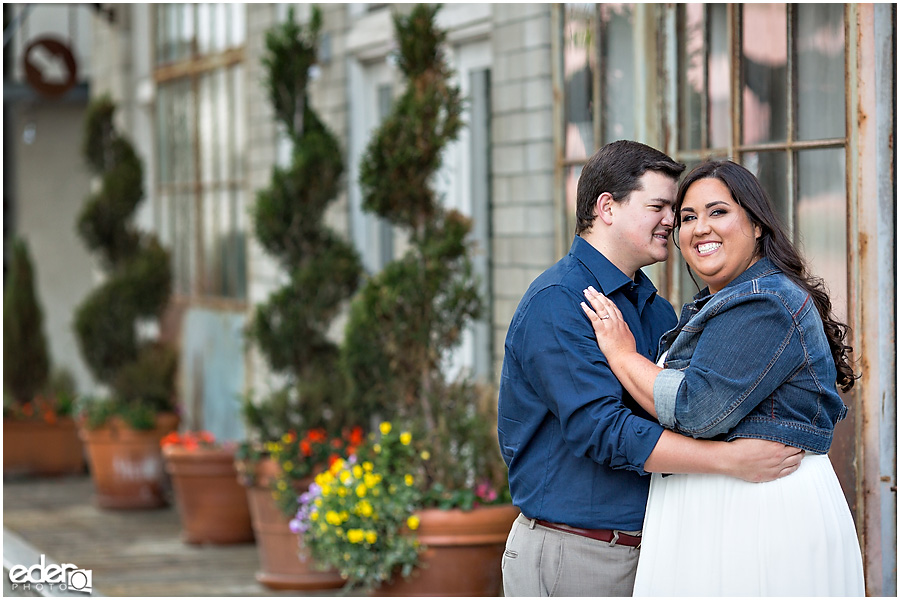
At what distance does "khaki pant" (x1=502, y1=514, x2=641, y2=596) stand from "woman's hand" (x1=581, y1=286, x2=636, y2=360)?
17.5 inches

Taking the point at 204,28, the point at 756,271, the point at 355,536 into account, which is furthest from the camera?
the point at 204,28

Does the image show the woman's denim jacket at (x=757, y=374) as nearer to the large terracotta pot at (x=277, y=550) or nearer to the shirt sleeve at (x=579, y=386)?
the shirt sleeve at (x=579, y=386)

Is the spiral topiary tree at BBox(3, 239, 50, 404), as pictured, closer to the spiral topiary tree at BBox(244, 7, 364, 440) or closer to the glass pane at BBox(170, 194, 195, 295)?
the glass pane at BBox(170, 194, 195, 295)

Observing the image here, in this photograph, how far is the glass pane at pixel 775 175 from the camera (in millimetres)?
3939

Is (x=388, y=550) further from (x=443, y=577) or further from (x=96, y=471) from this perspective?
(x=96, y=471)

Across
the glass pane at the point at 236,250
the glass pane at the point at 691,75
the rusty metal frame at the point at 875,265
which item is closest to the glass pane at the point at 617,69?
the glass pane at the point at 691,75

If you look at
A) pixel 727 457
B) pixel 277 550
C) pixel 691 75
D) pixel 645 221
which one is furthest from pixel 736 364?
pixel 277 550

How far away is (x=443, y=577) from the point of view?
4809 mm

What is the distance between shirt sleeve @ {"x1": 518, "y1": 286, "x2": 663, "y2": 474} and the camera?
8.14 ft

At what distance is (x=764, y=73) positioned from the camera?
4.04m

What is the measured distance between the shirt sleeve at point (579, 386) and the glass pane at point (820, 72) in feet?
5.07

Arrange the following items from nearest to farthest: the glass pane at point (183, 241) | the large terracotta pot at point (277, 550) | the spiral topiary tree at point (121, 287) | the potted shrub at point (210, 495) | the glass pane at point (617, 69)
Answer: the glass pane at point (617, 69)
the large terracotta pot at point (277, 550)
the potted shrub at point (210, 495)
the spiral topiary tree at point (121, 287)
the glass pane at point (183, 241)

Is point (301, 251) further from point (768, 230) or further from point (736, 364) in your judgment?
point (736, 364)

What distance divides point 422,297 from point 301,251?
166cm
